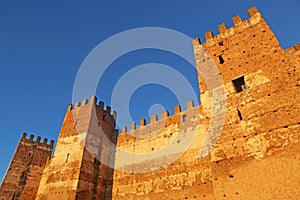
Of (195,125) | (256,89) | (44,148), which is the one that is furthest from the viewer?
(44,148)

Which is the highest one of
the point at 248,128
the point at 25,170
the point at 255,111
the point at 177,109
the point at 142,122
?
the point at 142,122

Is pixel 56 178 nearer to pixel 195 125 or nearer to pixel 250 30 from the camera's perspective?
pixel 195 125

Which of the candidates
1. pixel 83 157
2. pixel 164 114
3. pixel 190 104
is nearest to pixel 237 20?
pixel 190 104

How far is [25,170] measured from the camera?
57.7ft

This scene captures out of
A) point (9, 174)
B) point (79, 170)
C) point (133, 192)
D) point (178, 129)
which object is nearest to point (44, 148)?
point (9, 174)

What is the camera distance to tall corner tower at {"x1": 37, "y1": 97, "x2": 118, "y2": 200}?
1173 centimetres

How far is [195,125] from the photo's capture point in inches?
432

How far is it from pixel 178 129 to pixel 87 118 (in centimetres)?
587

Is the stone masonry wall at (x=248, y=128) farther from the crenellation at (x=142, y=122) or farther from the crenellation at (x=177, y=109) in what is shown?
the crenellation at (x=142, y=122)

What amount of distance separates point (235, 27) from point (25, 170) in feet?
59.2

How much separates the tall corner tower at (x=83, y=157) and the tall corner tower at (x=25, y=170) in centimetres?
327

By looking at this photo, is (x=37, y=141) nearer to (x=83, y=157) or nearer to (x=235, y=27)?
(x=83, y=157)

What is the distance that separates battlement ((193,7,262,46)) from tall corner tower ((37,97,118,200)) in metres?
8.06

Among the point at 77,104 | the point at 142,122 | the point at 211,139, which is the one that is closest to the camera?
the point at 211,139
